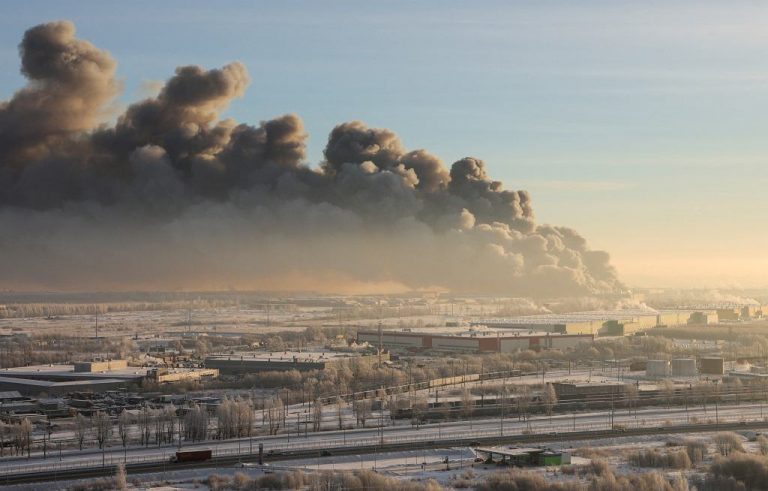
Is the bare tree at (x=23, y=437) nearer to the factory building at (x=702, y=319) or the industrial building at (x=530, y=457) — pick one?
the industrial building at (x=530, y=457)

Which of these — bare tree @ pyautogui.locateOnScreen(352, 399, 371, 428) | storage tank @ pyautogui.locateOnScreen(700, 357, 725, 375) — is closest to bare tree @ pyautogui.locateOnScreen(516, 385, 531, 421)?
bare tree @ pyautogui.locateOnScreen(352, 399, 371, 428)

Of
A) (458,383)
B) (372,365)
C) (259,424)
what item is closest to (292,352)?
(372,365)

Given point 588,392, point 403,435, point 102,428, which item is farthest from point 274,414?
point 588,392

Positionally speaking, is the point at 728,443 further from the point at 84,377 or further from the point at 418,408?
the point at 84,377

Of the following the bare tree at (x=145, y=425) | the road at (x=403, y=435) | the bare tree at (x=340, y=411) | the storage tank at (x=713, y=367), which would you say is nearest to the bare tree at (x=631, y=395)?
the road at (x=403, y=435)

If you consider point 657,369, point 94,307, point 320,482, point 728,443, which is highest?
point 94,307

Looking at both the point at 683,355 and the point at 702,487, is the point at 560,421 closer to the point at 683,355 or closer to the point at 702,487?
the point at 702,487
